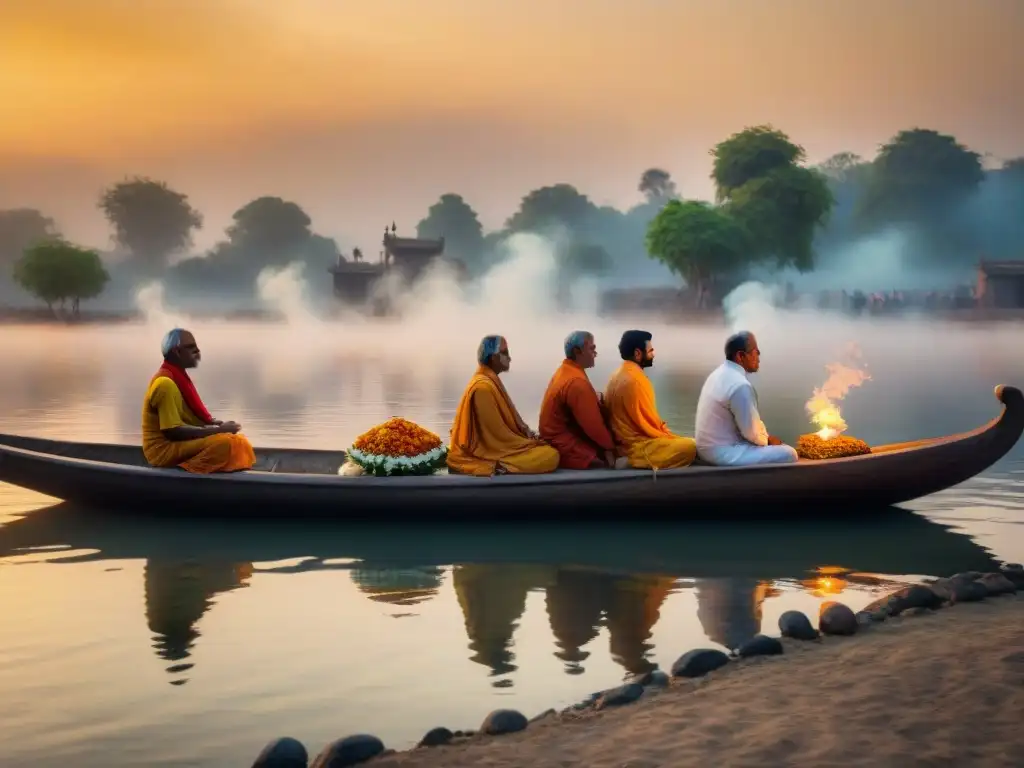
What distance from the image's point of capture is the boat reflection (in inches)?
236

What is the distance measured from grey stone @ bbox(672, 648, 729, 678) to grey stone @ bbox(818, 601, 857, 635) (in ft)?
2.23

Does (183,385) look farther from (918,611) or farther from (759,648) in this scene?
(918,611)

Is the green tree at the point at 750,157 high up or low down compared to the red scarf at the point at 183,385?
up

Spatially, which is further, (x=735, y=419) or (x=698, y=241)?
(x=698, y=241)

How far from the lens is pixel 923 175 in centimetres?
6769

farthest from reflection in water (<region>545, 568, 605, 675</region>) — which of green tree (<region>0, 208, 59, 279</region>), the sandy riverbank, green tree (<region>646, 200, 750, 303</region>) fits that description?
green tree (<region>0, 208, 59, 279</region>)

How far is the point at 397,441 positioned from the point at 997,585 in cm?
408

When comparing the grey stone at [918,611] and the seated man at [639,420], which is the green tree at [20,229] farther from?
the grey stone at [918,611]

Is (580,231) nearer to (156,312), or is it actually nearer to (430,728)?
(156,312)

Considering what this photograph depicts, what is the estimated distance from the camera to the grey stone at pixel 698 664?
15.9ft

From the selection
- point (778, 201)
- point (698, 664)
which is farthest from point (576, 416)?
point (778, 201)

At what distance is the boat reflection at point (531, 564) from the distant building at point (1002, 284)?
45043 mm

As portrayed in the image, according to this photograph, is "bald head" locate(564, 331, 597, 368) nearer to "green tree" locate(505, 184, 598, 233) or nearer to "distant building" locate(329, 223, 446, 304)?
"distant building" locate(329, 223, 446, 304)

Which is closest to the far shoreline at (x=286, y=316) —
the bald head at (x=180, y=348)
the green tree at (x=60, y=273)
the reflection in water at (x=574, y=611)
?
the green tree at (x=60, y=273)
